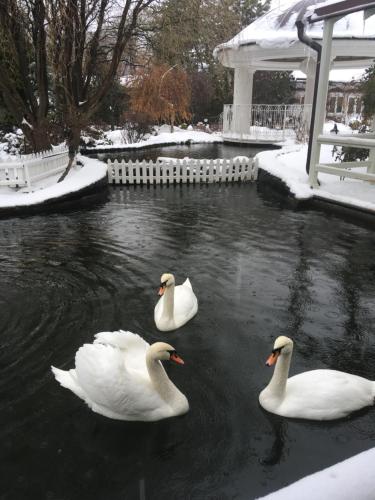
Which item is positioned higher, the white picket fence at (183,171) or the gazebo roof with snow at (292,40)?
the gazebo roof with snow at (292,40)

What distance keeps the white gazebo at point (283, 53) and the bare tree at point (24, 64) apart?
7.57 metres

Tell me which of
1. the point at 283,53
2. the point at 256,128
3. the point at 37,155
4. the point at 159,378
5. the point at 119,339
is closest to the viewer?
the point at 159,378

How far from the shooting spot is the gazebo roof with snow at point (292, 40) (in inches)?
691

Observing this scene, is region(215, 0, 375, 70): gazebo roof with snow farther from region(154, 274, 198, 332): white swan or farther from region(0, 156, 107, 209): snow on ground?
region(154, 274, 198, 332): white swan

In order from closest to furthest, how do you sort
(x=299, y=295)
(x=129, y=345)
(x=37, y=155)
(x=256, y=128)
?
1. (x=129, y=345)
2. (x=299, y=295)
3. (x=37, y=155)
4. (x=256, y=128)

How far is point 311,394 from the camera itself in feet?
10.5

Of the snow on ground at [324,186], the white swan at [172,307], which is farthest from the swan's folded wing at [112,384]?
the snow on ground at [324,186]

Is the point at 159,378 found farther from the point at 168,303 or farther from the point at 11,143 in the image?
the point at 11,143

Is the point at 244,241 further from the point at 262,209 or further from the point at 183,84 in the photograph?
the point at 183,84

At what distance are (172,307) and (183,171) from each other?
9.27 meters

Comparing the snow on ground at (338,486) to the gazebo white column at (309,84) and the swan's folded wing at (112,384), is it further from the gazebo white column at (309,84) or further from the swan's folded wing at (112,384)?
the gazebo white column at (309,84)

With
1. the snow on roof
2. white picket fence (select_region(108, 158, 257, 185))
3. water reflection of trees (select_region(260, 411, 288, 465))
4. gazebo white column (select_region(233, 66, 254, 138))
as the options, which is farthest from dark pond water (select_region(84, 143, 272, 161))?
water reflection of trees (select_region(260, 411, 288, 465))

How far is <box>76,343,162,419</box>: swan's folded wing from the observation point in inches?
118

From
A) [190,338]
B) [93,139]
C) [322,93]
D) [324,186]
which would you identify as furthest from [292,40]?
[190,338]
